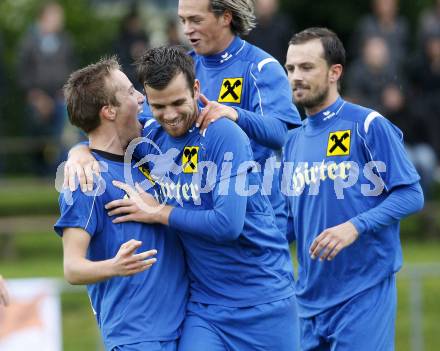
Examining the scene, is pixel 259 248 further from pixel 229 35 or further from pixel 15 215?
pixel 15 215

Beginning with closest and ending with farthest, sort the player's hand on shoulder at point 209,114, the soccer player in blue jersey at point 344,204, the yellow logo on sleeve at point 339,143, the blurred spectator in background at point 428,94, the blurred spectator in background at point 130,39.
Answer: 1. the player's hand on shoulder at point 209,114
2. the soccer player in blue jersey at point 344,204
3. the yellow logo on sleeve at point 339,143
4. the blurred spectator in background at point 428,94
5. the blurred spectator in background at point 130,39

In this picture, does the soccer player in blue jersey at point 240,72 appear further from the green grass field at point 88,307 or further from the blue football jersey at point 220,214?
the green grass field at point 88,307

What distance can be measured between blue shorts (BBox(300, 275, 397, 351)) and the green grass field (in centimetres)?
473

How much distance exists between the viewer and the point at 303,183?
6.34 meters

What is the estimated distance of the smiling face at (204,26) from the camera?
6055 millimetres

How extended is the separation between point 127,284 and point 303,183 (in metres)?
1.55

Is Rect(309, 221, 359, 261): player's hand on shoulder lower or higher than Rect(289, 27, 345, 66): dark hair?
→ lower

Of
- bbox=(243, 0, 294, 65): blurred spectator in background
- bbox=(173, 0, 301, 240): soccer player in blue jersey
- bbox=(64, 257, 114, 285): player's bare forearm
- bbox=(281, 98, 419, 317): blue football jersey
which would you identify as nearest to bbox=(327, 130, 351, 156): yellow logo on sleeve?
bbox=(281, 98, 419, 317): blue football jersey

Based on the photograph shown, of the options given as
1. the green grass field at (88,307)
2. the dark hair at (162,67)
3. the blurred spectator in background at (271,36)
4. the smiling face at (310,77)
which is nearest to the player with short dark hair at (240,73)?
the smiling face at (310,77)

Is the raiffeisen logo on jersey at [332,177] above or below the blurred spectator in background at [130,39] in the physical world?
below

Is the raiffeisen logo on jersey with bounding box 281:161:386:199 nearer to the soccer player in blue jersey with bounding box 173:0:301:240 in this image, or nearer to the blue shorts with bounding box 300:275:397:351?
the soccer player in blue jersey with bounding box 173:0:301:240

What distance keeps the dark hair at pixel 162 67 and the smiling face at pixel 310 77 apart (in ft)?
3.89

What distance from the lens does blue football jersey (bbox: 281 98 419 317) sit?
6066 mm

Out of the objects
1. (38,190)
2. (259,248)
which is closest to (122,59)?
(38,190)
